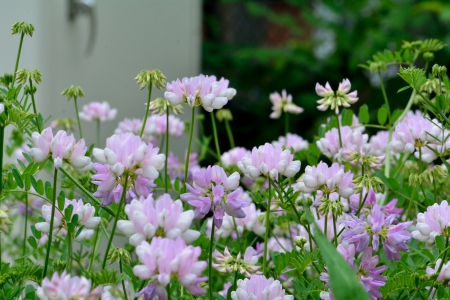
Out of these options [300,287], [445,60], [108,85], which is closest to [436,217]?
[300,287]

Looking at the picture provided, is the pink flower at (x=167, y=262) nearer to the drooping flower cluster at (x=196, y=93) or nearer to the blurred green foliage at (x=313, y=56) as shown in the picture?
the drooping flower cluster at (x=196, y=93)

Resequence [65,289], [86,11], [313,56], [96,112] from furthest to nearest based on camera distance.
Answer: [313,56] → [86,11] → [96,112] → [65,289]

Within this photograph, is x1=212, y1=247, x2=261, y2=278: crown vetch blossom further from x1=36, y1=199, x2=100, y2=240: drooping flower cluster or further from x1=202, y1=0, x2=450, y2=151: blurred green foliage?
x1=202, y1=0, x2=450, y2=151: blurred green foliage

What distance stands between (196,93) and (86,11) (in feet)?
4.30

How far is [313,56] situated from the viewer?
9.93ft

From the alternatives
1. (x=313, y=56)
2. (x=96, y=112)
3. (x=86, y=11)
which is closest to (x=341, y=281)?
(x=96, y=112)

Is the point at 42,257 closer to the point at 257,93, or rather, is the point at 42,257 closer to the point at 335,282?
the point at 335,282

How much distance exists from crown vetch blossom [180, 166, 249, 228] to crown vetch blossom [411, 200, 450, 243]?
13cm

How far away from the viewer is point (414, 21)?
2.89m

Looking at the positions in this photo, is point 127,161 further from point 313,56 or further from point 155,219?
point 313,56

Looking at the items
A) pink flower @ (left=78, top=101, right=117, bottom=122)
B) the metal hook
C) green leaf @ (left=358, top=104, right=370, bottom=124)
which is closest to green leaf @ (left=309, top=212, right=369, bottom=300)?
green leaf @ (left=358, top=104, right=370, bottom=124)

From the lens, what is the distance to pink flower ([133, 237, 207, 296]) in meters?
0.33

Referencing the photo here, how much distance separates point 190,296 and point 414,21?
106 inches

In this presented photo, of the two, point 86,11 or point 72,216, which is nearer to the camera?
point 72,216
